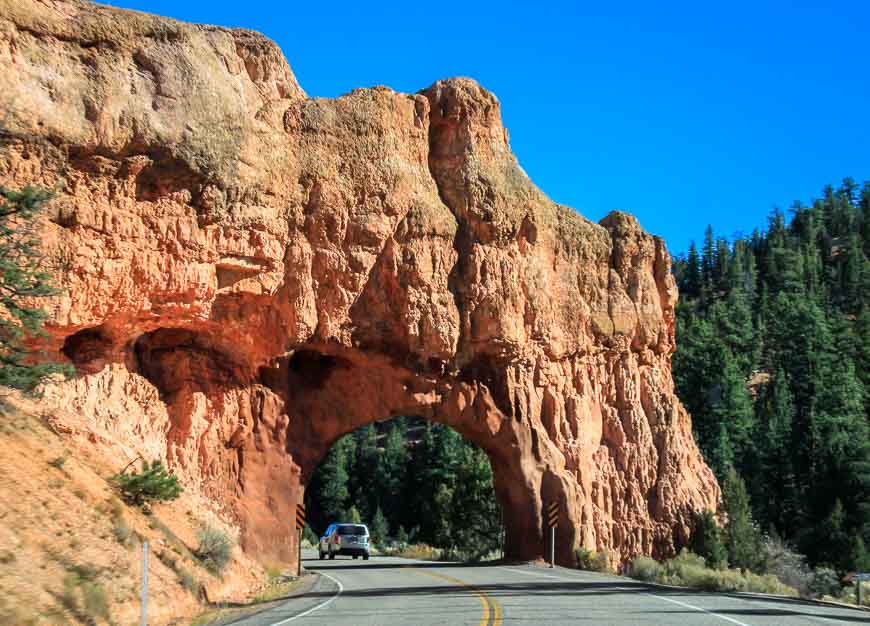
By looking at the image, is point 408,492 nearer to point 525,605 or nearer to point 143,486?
point 143,486

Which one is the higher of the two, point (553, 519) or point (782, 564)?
point (553, 519)

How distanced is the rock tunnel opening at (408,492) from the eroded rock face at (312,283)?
23118 mm

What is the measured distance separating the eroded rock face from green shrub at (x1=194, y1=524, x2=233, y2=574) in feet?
13.6

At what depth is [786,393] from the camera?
3127 inches

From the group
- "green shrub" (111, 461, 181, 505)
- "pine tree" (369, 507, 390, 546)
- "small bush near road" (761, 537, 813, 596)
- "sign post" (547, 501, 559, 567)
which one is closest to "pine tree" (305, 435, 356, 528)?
"pine tree" (369, 507, 390, 546)

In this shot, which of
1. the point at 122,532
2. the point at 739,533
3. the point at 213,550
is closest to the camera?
the point at 122,532

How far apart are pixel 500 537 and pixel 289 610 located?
155 feet

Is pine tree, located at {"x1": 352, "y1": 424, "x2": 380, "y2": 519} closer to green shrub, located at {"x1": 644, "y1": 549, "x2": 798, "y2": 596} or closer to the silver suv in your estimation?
the silver suv

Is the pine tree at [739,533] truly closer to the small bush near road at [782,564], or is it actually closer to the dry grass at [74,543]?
the small bush near road at [782,564]

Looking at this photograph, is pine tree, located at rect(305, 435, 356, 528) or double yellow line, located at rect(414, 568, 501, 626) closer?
double yellow line, located at rect(414, 568, 501, 626)

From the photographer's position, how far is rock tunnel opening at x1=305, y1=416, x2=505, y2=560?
62.8 metres

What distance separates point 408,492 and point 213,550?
63660 millimetres

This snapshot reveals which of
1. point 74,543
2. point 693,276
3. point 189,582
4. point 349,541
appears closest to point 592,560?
point 349,541

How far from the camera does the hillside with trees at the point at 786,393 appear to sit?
57469 mm
